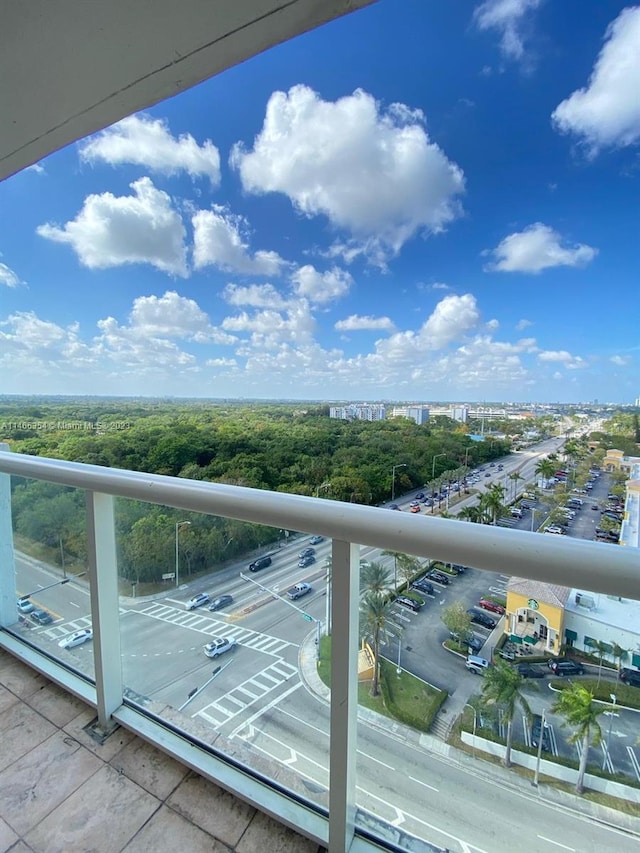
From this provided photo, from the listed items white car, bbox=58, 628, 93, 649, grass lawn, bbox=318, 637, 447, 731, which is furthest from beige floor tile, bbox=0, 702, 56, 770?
grass lawn, bbox=318, 637, 447, 731

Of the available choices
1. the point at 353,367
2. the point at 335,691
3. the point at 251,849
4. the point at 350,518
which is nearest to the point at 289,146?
the point at 353,367

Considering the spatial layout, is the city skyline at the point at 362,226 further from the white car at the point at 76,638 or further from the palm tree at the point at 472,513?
the white car at the point at 76,638

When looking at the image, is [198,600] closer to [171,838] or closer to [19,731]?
[171,838]

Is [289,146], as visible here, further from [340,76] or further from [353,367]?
[353,367]

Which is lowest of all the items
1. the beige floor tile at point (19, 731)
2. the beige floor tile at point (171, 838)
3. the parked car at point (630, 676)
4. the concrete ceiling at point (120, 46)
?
the beige floor tile at point (19, 731)

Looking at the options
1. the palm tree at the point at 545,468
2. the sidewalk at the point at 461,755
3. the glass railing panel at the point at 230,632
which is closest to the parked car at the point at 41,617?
the glass railing panel at the point at 230,632

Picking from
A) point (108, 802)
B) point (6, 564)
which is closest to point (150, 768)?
point (108, 802)
